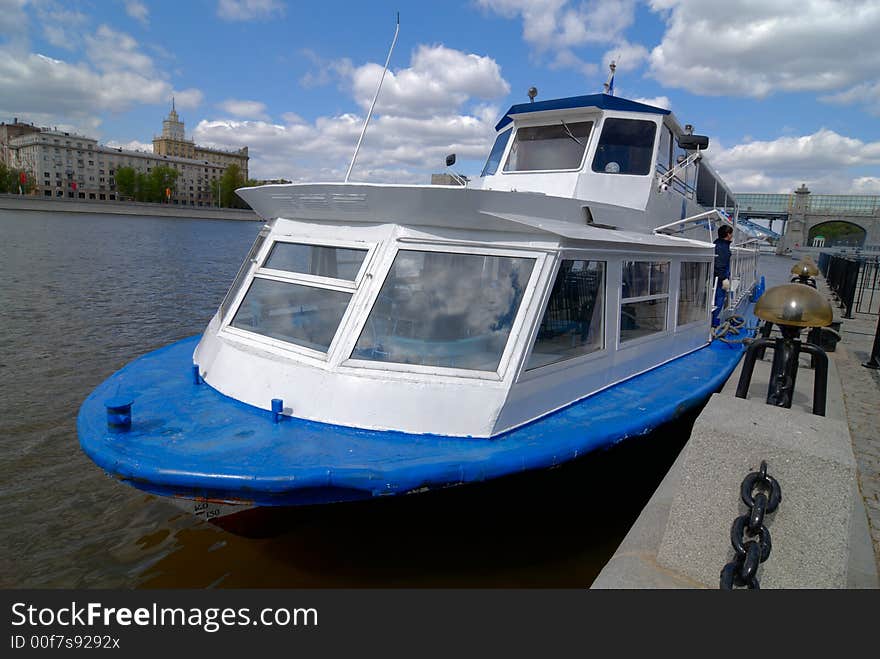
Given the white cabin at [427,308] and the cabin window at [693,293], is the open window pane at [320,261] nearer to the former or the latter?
the white cabin at [427,308]

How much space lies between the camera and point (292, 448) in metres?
3.73

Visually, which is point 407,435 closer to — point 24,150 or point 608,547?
point 608,547

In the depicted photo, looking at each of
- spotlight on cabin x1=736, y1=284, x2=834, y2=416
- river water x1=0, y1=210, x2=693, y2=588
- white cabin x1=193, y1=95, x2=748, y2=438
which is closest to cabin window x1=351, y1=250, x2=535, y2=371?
white cabin x1=193, y1=95, x2=748, y2=438

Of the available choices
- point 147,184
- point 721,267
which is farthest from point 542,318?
point 147,184

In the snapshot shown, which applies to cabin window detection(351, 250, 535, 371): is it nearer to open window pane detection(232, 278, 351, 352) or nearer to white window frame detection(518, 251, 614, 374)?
white window frame detection(518, 251, 614, 374)

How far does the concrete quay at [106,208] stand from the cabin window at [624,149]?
71478 mm

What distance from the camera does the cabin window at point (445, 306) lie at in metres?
4.32

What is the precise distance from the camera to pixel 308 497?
11.4 feet

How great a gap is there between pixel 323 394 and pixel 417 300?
1003 millimetres

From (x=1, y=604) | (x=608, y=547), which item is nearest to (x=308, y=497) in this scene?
(x=1, y=604)

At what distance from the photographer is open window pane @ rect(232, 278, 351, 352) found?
4.52 metres

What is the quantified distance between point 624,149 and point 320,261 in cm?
445

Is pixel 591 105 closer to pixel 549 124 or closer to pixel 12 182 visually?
pixel 549 124

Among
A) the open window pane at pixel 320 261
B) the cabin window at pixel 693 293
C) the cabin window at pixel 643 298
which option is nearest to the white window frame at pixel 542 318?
the cabin window at pixel 643 298
